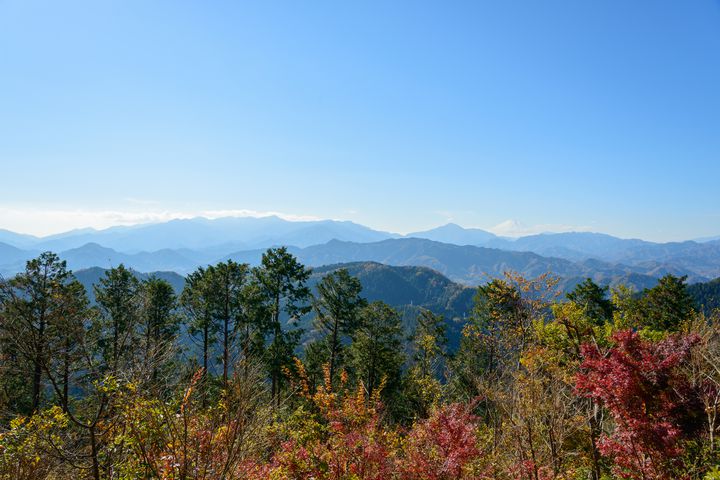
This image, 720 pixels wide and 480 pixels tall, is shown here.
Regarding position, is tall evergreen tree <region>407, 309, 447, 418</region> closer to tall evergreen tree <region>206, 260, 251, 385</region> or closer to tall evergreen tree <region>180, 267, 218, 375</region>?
tall evergreen tree <region>206, 260, 251, 385</region>

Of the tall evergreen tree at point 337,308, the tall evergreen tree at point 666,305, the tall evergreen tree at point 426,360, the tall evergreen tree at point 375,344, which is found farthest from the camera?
the tall evergreen tree at point 666,305

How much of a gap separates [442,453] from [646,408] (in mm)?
4960

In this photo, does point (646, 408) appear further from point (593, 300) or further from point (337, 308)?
point (593, 300)

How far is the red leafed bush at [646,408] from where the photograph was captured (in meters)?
8.10

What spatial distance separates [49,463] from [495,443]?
11905 mm

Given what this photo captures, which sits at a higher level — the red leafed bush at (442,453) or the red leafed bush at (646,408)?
the red leafed bush at (646,408)

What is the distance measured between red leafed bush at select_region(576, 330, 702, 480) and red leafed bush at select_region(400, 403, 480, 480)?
3346mm

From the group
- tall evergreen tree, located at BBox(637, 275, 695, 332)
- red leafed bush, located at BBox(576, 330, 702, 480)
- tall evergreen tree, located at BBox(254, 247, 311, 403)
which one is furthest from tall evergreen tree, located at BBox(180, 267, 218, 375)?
tall evergreen tree, located at BBox(637, 275, 695, 332)

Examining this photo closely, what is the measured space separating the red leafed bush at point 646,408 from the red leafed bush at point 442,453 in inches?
132

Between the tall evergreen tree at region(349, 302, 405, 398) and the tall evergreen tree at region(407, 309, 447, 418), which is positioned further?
the tall evergreen tree at region(349, 302, 405, 398)

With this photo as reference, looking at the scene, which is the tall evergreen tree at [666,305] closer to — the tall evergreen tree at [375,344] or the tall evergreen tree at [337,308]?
the tall evergreen tree at [375,344]

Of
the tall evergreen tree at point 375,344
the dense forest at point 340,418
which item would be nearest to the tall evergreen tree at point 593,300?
the dense forest at point 340,418

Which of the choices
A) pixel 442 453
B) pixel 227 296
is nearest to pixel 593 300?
pixel 442 453

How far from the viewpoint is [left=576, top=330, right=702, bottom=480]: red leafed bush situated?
8102 millimetres
